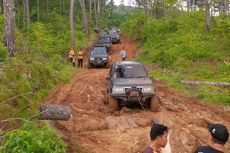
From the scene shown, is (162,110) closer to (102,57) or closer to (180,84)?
(180,84)

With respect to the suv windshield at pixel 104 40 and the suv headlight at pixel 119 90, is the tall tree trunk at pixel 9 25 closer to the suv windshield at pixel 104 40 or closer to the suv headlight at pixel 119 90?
the suv headlight at pixel 119 90

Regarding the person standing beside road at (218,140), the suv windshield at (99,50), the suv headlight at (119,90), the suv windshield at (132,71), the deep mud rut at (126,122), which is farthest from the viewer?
the suv windshield at (99,50)

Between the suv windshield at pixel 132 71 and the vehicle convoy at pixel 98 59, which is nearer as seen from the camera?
the suv windshield at pixel 132 71

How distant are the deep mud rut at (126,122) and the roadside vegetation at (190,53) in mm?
2135

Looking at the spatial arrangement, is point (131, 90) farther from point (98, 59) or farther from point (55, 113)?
point (98, 59)

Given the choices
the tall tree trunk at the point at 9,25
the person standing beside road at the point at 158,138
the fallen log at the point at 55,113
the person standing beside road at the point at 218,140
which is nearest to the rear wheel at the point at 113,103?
the fallen log at the point at 55,113

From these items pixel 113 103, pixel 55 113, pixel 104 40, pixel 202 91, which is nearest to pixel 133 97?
pixel 113 103

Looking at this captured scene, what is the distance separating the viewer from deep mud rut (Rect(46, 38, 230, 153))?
9992 mm

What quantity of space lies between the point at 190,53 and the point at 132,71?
1309 centimetres

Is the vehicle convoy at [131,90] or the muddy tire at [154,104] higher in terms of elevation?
the vehicle convoy at [131,90]

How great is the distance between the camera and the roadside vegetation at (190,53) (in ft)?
61.4

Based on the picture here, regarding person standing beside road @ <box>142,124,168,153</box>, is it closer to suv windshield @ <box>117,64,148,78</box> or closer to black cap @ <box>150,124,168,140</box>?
black cap @ <box>150,124,168,140</box>

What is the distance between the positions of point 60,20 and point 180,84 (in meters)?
34.9

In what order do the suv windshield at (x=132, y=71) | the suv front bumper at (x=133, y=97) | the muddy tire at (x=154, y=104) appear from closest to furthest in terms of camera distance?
the suv front bumper at (x=133, y=97), the muddy tire at (x=154, y=104), the suv windshield at (x=132, y=71)
